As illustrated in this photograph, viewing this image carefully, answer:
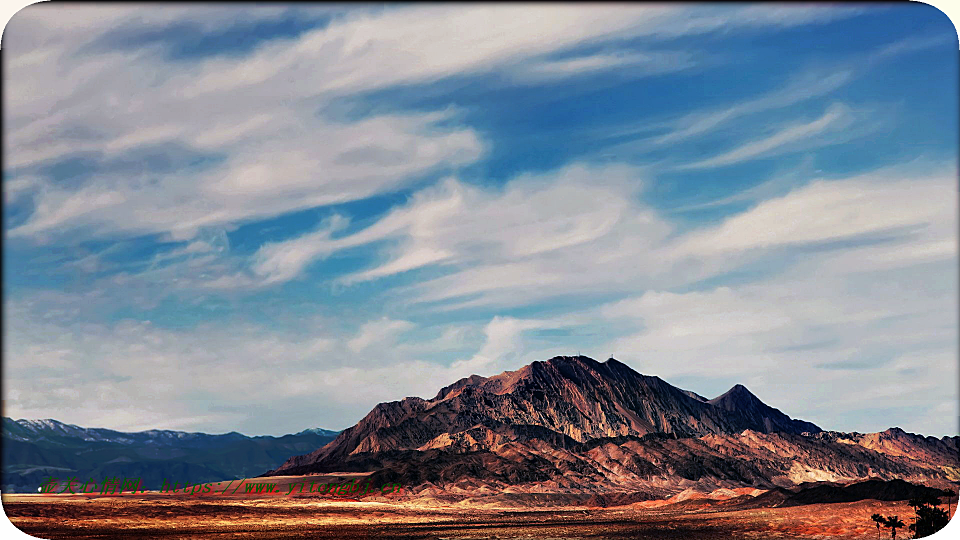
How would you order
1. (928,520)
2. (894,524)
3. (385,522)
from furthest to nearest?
1. (385,522)
2. (894,524)
3. (928,520)

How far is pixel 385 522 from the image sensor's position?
310ft

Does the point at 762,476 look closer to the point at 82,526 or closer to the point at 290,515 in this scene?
the point at 290,515

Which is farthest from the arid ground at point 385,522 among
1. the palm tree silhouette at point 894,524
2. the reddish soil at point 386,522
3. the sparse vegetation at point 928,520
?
the sparse vegetation at point 928,520

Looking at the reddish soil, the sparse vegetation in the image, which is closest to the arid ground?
the reddish soil

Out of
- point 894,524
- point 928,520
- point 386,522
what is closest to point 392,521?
point 386,522

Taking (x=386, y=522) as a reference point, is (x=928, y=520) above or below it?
above

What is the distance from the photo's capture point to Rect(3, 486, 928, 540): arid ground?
7112 cm

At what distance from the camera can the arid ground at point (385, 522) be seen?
71.1m

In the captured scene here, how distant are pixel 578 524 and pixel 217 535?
37.4m

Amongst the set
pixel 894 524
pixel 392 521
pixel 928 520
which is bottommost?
pixel 392 521

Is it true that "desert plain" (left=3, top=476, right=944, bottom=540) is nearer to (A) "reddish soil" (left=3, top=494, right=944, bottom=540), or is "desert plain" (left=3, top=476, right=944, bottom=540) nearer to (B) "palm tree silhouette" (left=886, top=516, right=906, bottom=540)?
(A) "reddish soil" (left=3, top=494, right=944, bottom=540)

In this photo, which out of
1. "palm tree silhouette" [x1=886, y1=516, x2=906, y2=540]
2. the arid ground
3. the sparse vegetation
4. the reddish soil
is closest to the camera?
the sparse vegetation

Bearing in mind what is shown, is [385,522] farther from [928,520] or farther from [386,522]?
[928,520]

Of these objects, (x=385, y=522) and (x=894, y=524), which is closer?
(x=894, y=524)
